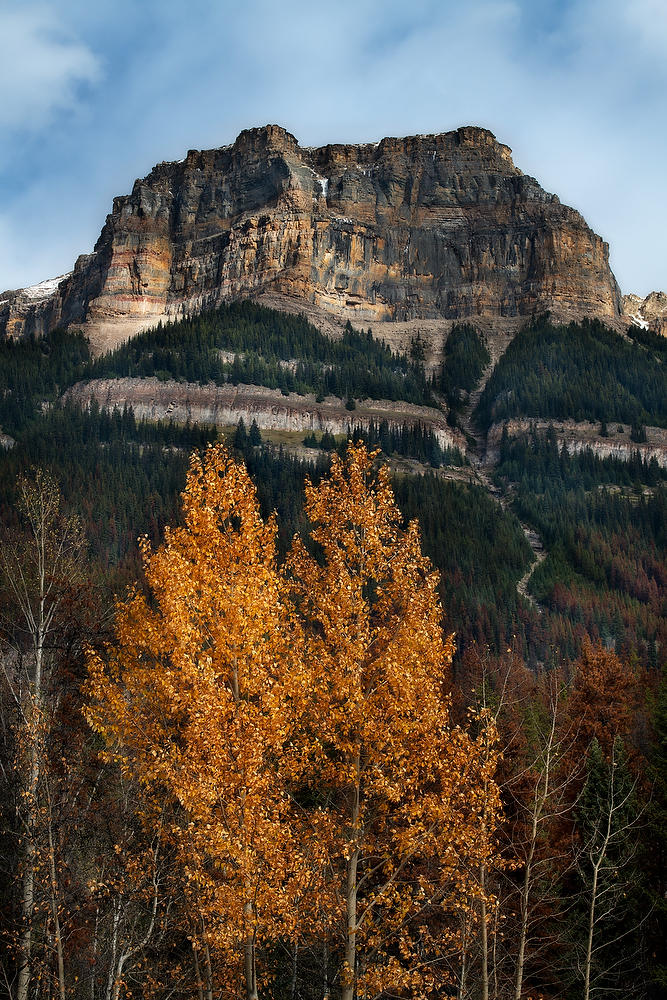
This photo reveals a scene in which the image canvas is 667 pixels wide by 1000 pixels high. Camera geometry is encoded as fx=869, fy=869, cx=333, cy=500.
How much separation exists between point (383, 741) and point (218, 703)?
3.20m

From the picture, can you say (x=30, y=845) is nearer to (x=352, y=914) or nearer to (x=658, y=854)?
(x=352, y=914)

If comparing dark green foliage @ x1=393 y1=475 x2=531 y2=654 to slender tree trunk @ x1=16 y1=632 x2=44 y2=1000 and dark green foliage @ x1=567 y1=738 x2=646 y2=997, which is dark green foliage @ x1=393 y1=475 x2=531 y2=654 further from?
slender tree trunk @ x1=16 y1=632 x2=44 y2=1000

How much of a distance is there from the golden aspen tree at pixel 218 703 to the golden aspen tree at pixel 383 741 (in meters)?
0.90

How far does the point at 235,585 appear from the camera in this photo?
17.8 meters

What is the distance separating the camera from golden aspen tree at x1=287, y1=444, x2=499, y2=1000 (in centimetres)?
1639

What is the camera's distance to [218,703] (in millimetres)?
16250

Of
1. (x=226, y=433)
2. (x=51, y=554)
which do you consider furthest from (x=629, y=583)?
(x=51, y=554)

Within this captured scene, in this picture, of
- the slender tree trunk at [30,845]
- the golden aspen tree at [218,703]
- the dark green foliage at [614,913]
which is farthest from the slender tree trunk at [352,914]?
the dark green foliage at [614,913]

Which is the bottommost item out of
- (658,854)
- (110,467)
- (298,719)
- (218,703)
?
(658,854)

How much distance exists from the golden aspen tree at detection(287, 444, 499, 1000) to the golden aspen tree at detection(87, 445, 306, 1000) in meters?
0.90

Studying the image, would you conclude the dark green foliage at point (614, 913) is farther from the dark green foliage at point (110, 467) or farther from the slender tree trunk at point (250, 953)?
the dark green foliage at point (110, 467)

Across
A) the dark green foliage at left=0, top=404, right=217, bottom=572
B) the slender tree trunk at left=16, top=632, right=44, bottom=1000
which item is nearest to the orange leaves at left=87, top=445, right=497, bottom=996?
the slender tree trunk at left=16, top=632, right=44, bottom=1000

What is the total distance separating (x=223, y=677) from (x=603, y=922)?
22.6m

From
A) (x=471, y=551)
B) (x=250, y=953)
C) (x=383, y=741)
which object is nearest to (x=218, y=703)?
(x=383, y=741)
